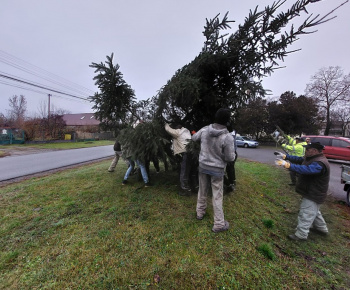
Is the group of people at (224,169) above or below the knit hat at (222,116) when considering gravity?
below

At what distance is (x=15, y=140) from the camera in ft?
62.4

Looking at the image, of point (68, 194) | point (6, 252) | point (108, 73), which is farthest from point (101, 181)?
point (108, 73)

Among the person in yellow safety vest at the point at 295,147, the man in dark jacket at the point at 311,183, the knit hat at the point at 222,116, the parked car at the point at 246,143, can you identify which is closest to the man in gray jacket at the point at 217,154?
the knit hat at the point at 222,116

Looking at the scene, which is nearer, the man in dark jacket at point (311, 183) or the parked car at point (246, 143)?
the man in dark jacket at point (311, 183)

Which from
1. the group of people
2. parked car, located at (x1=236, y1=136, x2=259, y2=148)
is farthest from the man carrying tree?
parked car, located at (x1=236, y1=136, x2=259, y2=148)

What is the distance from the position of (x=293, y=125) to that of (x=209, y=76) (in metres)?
23.2

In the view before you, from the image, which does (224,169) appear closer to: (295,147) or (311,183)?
(311,183)

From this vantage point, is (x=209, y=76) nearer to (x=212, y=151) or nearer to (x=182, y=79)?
(x=182, y=79)

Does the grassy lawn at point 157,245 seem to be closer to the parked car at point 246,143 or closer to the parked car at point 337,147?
the parked car at point 337,147

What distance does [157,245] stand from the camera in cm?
238

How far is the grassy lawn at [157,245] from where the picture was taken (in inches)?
75.1

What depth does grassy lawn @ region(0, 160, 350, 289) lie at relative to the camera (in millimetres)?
1908

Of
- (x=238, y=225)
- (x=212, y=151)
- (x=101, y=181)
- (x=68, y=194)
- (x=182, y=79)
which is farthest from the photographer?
(x=101, y=181)

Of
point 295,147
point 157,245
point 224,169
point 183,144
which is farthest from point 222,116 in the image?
point 295,147
